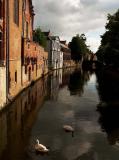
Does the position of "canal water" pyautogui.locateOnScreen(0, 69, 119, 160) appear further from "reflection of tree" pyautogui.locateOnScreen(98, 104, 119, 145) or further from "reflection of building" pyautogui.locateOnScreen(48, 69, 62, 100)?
"reflection of building" pyautogui.locateOnScreen(48, 69, 62, 100)

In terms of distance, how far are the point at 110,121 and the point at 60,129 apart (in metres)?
4.43

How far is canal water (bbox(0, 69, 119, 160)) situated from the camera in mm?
14500

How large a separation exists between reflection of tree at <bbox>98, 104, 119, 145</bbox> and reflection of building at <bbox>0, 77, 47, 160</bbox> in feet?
15.0

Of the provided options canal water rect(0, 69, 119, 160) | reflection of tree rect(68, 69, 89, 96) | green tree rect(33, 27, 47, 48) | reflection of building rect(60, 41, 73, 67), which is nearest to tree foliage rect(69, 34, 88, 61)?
reflection of building rect(60, 41, 73, 67)

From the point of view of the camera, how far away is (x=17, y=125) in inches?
779

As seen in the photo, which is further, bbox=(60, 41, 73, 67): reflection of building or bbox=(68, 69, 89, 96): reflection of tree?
bbox=(60, 41, 73, 67): reflection of building

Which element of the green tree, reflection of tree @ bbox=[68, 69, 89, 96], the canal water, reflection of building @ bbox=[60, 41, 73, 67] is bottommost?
reflection of tree @ bbox=[68, 69, 89, 96]

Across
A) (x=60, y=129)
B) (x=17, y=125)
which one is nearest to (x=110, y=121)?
(x=60, y=129)

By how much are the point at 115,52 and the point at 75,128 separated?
3606 centimetres

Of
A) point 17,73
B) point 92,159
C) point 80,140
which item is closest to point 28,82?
point 17,73

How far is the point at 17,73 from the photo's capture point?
32.0 meters

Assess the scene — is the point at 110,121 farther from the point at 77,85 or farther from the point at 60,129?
the point at 77,85

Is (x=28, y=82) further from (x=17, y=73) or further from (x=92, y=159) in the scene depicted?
(x=92, y=159)

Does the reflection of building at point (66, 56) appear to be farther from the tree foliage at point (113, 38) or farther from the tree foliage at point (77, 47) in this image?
the tree foliage at point (113, 38)
